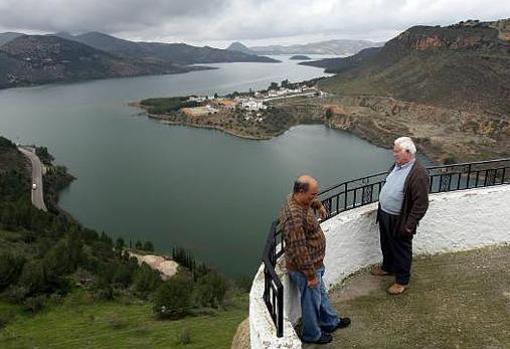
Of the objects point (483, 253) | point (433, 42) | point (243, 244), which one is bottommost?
point (243, 244)

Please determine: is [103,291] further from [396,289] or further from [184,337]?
[396,289]

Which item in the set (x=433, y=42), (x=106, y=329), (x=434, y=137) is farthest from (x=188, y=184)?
(x=433, y=42)

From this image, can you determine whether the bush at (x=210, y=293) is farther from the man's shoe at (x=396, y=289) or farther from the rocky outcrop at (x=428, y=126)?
the rocky outcrop at (x=428, y=126)

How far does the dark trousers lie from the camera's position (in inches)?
179

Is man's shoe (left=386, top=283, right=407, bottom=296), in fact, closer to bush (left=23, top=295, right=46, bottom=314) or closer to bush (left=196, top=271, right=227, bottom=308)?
bush (left=196, top=271, right=227, bottom=308)

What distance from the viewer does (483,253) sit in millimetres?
5383

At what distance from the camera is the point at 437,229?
17.6 ft

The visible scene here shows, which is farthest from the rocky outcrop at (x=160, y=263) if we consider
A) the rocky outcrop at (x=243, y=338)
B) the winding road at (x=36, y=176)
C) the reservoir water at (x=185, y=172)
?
the rocky outcrop at (x=243, y=338)

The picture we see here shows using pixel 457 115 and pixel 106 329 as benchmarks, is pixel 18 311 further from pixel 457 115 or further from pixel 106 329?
pixel 457 115

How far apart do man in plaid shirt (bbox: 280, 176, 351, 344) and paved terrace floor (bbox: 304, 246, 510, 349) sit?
0.76ft

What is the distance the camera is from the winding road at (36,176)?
44897 mm

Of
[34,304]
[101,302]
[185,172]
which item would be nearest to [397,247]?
[101,302]

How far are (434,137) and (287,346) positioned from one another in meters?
72.8

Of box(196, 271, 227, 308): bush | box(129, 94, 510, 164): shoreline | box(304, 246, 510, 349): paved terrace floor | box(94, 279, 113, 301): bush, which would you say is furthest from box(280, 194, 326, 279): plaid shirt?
box(129, 94, 510, 164): shoreline
